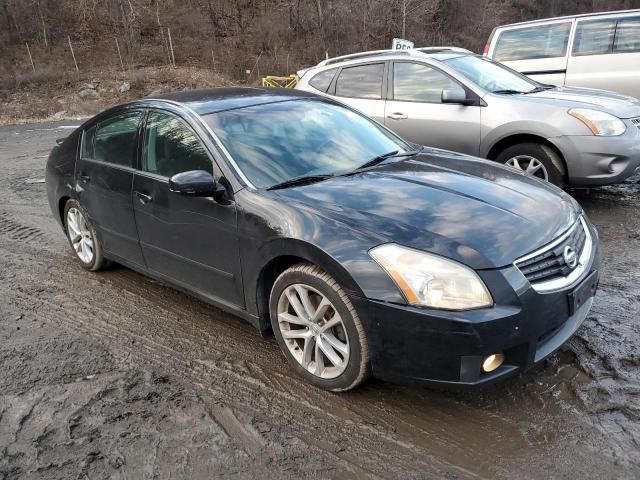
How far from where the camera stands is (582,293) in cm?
275

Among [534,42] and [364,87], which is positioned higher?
[534,42]

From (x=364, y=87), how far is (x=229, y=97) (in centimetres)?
317

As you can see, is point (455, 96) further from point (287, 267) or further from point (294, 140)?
point (287, 267)

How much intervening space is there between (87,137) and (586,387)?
427 cm

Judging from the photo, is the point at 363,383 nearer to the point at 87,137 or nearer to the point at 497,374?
the point at 497,374

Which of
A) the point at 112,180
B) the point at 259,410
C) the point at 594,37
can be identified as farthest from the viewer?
the point at 594,37

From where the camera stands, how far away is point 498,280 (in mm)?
2467

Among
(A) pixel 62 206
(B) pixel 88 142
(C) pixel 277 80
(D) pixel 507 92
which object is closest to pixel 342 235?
(B) pixel 88 142

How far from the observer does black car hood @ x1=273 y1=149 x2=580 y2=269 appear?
102 inches

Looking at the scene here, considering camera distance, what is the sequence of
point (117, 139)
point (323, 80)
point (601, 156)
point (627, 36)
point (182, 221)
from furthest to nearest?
point (627, 36)
point (323, 80)
point (601, 156)
point (117, 139)
point (182, 221)

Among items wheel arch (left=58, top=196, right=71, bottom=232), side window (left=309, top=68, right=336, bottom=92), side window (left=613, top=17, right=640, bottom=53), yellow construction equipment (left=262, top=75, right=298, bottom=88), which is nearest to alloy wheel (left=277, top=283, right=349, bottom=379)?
wheel arch (left=58, top=196, right=71, bottom=232)

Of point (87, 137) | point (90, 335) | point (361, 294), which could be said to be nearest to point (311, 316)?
point (361, 294)

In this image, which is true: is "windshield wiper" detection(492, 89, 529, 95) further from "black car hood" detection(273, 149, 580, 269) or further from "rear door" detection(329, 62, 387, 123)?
"black car hood" detection(273, 149, 580, 269)

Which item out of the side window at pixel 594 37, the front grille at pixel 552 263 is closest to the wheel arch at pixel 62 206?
the front grille at pixel 552 263
